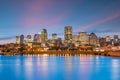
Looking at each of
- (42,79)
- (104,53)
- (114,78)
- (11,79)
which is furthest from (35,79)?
(104,53)

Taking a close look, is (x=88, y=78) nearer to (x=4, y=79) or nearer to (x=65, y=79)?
(x=65, y=79)

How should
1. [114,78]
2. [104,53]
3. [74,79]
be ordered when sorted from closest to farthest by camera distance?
[74,79]
[114,78]
[104,53]

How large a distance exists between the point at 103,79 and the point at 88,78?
2.15 m

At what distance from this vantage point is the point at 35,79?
39.4 m

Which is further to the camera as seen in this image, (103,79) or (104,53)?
(104,53)

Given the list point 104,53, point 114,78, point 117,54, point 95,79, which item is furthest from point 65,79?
point 104,53

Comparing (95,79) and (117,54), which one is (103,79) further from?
(117,54)

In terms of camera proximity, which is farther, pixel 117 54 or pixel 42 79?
pixel 117 54

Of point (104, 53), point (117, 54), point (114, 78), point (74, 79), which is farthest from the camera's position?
point (104, 53)

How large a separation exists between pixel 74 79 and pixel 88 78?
3027 millimetres

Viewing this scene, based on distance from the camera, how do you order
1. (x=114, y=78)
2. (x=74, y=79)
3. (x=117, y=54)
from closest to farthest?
(x=74, y=79) < (x=114, y=78) < (x=117, y=54)

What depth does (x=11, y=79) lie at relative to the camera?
40.2 meters

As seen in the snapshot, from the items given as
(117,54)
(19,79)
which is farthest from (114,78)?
(117,54)

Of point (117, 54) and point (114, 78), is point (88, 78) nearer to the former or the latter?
point (114, 78)
